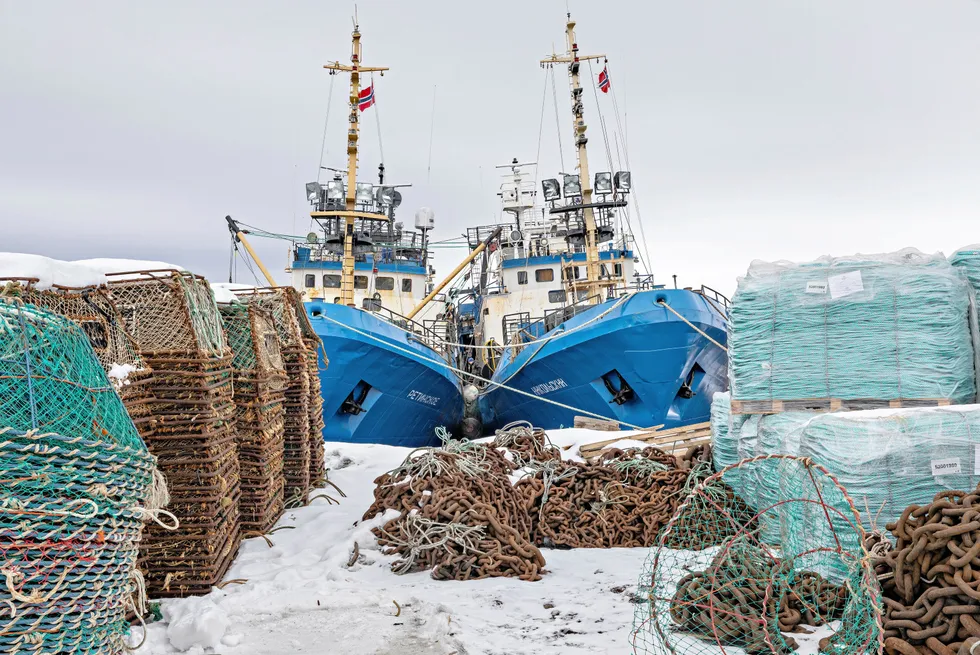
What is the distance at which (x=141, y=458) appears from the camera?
278 centimetres

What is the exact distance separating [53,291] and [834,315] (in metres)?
5.23

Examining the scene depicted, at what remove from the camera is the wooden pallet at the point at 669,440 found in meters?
8.89

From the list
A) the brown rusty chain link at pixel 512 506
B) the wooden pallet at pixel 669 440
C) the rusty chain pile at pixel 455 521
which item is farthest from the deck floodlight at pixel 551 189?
the rusty chain pile at pixel 455 521

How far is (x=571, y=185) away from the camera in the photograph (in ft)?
67.3

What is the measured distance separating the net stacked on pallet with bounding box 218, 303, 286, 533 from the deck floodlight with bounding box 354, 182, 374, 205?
1323 cm

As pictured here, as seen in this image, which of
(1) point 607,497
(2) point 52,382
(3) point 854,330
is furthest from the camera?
(1) point 607,497

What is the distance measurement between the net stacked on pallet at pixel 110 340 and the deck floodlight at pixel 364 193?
48.5 ft

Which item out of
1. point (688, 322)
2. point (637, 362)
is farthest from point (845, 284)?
point (637, 362)

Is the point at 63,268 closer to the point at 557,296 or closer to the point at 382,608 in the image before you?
the point at 382,608

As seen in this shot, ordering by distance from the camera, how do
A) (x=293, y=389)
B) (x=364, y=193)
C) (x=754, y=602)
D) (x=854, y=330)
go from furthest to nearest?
(x=364, y=193), (x=293, y=389), (x=854, y=330), (x=754, y=602)

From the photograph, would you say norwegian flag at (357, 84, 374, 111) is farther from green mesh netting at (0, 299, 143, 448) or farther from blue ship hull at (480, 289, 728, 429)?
green mesh netting at (0, 299, 143, 448)

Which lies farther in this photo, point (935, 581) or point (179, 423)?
point (179, 423)

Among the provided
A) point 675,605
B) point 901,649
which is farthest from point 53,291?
point 901,649

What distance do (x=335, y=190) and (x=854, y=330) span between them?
1633cm
